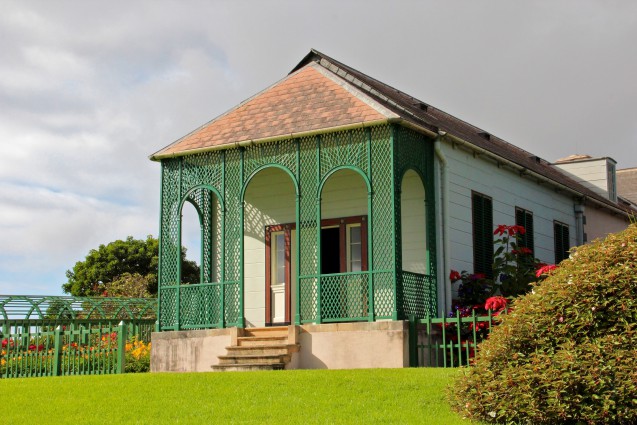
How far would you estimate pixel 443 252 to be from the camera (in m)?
17.9

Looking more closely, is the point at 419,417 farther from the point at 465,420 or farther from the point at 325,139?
the point at 325,139

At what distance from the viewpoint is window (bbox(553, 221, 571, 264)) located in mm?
→ 23516

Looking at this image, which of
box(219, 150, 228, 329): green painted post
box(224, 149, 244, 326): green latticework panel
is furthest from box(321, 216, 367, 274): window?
box(219, 150, 228, 329): green painted post

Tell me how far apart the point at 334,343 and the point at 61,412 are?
19.4ft

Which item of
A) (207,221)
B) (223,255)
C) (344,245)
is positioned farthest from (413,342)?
(207,221)

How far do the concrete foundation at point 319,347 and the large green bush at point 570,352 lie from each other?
530 centimetres

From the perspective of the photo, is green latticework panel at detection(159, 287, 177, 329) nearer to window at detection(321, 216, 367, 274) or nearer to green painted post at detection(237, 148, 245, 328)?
green painted post at detection(237, 148, 245, 328)

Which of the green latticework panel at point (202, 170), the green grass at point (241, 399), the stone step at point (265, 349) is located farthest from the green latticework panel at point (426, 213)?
the green latticework panel at point (202, 170)

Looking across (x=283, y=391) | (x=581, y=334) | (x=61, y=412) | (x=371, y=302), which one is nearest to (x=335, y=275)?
(x=371, y=302)

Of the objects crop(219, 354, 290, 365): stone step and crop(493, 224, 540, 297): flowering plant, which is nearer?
crop(219, 354, 290, 365): stone step

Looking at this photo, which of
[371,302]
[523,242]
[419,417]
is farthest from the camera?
[523,242]

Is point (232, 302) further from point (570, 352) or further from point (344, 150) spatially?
point (570, 352)

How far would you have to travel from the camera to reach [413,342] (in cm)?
1606

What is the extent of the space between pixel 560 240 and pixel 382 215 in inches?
334
